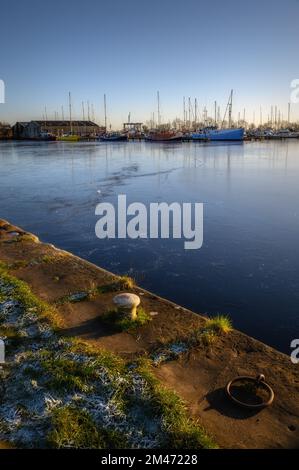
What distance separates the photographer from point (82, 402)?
5.07 meters

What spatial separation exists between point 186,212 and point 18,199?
11.1 meters

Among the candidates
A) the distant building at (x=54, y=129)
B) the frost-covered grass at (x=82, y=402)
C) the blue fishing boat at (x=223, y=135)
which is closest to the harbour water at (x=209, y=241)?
the frost-covered grass at (x=82, y=402)

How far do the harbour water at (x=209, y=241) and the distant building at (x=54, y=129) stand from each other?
124305 mm

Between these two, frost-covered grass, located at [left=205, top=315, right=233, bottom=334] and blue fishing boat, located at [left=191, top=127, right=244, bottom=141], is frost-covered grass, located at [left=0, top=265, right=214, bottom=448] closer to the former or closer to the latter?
frost-covered grass, located at [left=205, top=315, right=233, bottom=334]

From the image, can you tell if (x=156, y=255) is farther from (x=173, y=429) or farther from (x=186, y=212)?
(x=173, y=429)

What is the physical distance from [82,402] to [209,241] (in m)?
9.84

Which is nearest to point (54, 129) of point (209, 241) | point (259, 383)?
point (209, 241)

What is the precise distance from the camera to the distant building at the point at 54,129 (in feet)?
479

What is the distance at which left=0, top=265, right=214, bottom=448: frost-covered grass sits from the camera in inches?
177

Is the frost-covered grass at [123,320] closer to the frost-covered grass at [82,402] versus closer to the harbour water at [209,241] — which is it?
the frost-covered grass at [82,402]

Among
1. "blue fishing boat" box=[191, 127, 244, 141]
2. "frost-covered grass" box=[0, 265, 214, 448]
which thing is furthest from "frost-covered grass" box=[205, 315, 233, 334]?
"blue fishing boat" box=[191, 127, 244, 141]

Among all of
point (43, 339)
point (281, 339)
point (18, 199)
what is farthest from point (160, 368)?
point (18, 199)

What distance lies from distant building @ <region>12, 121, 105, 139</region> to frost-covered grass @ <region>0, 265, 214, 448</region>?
147m

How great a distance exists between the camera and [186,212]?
18.8 metres
